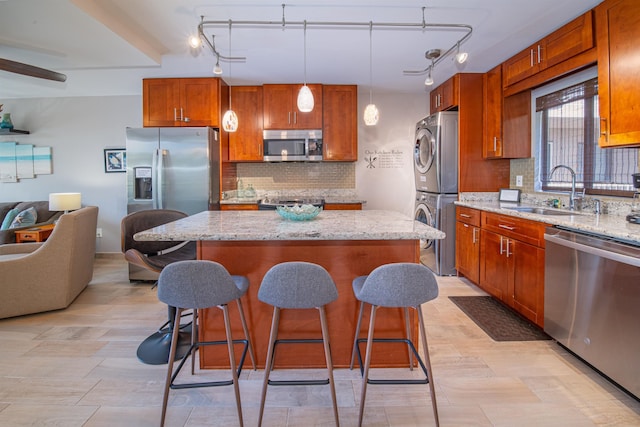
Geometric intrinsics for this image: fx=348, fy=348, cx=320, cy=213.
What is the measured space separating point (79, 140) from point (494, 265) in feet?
17.8

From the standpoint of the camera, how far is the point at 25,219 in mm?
4191

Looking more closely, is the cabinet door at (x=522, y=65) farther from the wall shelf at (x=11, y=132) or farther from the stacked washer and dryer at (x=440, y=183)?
the wall shelf at (x=11, y=132)

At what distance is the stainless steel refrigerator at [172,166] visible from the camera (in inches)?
150

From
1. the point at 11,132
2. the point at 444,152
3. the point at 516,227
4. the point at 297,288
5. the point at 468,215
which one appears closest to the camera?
the point at 297,288

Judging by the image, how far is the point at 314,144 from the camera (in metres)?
4.38

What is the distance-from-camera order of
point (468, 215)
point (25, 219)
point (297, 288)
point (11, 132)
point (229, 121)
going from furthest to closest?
point (11, 132) → point (25, 219) → point (468, 215) → point (229, 121) → point (297, 288)

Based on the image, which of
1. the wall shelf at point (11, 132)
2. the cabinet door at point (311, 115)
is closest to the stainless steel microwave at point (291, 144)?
the cabinet door at point (311, 115)

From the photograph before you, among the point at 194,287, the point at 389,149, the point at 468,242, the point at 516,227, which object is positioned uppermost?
the point at 389,149

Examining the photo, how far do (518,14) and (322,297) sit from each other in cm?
254

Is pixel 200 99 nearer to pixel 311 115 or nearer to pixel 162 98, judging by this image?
pixel 162 98

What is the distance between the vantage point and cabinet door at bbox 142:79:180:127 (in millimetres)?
4051

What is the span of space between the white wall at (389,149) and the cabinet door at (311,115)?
2.40ft

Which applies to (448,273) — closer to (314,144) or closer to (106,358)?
(314,144)

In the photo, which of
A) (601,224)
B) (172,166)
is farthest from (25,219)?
(601,224)
